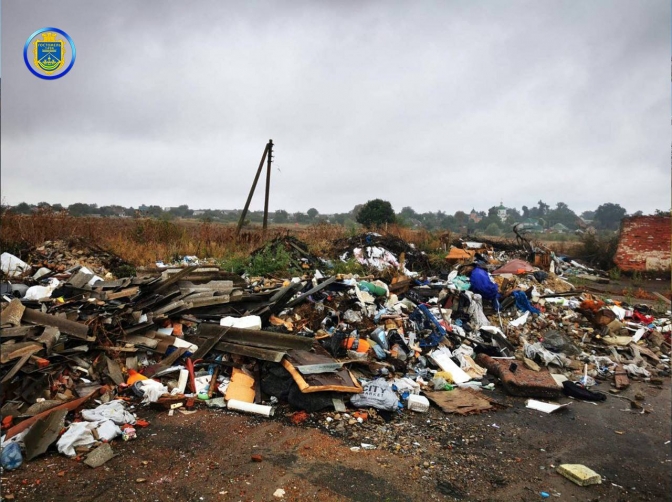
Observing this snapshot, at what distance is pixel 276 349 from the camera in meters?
A: 4.87

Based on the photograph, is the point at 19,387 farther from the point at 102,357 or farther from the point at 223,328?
the point at 223,328

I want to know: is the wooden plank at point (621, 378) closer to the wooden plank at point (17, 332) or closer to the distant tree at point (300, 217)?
the wooden plank at point (17, 332)

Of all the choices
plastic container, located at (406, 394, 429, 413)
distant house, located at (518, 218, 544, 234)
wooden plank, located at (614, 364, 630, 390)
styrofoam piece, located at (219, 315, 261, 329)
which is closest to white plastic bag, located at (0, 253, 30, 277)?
styrofoam piece, located at (219, 315, 261, 329)

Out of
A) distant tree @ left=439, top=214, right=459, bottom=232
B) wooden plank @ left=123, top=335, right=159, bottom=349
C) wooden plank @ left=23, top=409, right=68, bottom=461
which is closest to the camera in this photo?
wooden plank @ left=23, top=409, right=68, bottom=461

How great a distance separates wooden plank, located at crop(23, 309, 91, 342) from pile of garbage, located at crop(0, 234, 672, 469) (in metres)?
0.01

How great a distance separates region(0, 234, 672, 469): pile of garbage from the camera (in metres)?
3.89

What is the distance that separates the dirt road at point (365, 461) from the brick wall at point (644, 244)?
51.1 ft

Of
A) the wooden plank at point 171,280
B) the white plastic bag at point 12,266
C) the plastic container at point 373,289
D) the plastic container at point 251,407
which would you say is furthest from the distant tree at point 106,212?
the plastic container at point 251,407

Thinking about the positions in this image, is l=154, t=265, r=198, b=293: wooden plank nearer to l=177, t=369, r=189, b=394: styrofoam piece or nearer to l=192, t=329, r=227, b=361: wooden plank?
l=192, t=329, r=227, b=361: wooden plank

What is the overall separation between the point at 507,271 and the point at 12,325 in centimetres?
1148

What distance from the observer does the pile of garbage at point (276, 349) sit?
12.8 feet

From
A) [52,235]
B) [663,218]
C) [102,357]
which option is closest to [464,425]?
[102,357]

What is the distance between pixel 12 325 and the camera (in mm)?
4289

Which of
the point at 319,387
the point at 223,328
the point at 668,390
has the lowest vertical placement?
the point at 668,390
